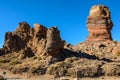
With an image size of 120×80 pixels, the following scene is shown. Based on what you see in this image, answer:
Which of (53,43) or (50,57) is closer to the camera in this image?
(50,57)

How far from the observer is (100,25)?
111438 mm

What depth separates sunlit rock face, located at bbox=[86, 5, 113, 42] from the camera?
110000mm

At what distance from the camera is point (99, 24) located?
11156cm

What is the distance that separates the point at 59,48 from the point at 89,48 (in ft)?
77.7

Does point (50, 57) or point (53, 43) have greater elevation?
point (53, 43)

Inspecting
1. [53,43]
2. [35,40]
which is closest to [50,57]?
[53,43]

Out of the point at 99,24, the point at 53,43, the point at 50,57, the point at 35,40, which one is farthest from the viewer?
the point at 99,24

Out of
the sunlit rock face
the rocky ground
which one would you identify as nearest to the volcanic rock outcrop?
the rocky ground

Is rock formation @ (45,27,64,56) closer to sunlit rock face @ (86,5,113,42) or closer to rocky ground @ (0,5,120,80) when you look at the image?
rocky ground @ (0,5,120,80)

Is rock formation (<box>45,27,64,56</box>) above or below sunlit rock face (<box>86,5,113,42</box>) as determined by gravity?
below

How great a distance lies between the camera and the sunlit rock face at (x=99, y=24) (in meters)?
110

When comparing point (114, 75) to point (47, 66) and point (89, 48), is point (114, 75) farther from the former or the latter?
point (89, 48)

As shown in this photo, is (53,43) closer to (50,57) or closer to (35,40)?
(50,57)

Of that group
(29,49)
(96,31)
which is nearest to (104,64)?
(29,49)
